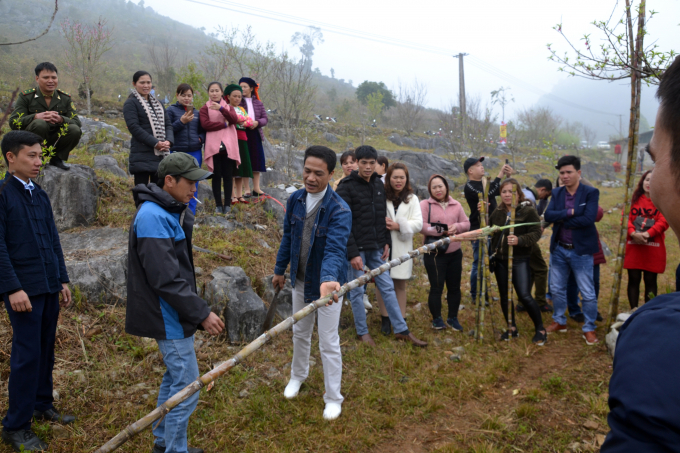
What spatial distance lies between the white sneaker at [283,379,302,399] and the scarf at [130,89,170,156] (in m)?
3.53

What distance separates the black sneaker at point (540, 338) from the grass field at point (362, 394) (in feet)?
0.23

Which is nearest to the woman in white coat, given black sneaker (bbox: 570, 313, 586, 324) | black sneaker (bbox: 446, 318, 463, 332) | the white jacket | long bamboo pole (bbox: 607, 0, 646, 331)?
the white jacket

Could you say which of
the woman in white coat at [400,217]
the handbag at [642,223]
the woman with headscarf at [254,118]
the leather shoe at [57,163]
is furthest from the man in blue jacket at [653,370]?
the leather shoe at [57,163]

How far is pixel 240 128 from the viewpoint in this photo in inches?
261

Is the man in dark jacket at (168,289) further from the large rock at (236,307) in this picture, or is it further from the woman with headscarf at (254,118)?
the woman with headscarf at (254,118)

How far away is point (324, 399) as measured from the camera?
3.63 m

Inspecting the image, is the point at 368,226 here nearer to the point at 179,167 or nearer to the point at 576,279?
the point at 179,167

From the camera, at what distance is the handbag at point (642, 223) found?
490 centimetres

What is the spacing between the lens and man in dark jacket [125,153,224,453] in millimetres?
2481

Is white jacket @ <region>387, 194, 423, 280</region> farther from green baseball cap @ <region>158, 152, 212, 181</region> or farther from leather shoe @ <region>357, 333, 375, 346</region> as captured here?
green baseball cap @ <region>158, 152, 212, 181</region>

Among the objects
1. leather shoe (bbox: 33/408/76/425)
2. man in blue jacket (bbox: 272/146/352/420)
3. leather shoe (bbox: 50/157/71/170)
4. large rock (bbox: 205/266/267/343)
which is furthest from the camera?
leather shoe (bbox: 50/157/71/170)

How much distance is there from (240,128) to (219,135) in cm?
48

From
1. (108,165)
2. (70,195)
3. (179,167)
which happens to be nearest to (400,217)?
(179,167)

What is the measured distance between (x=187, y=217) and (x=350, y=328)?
121 inches
